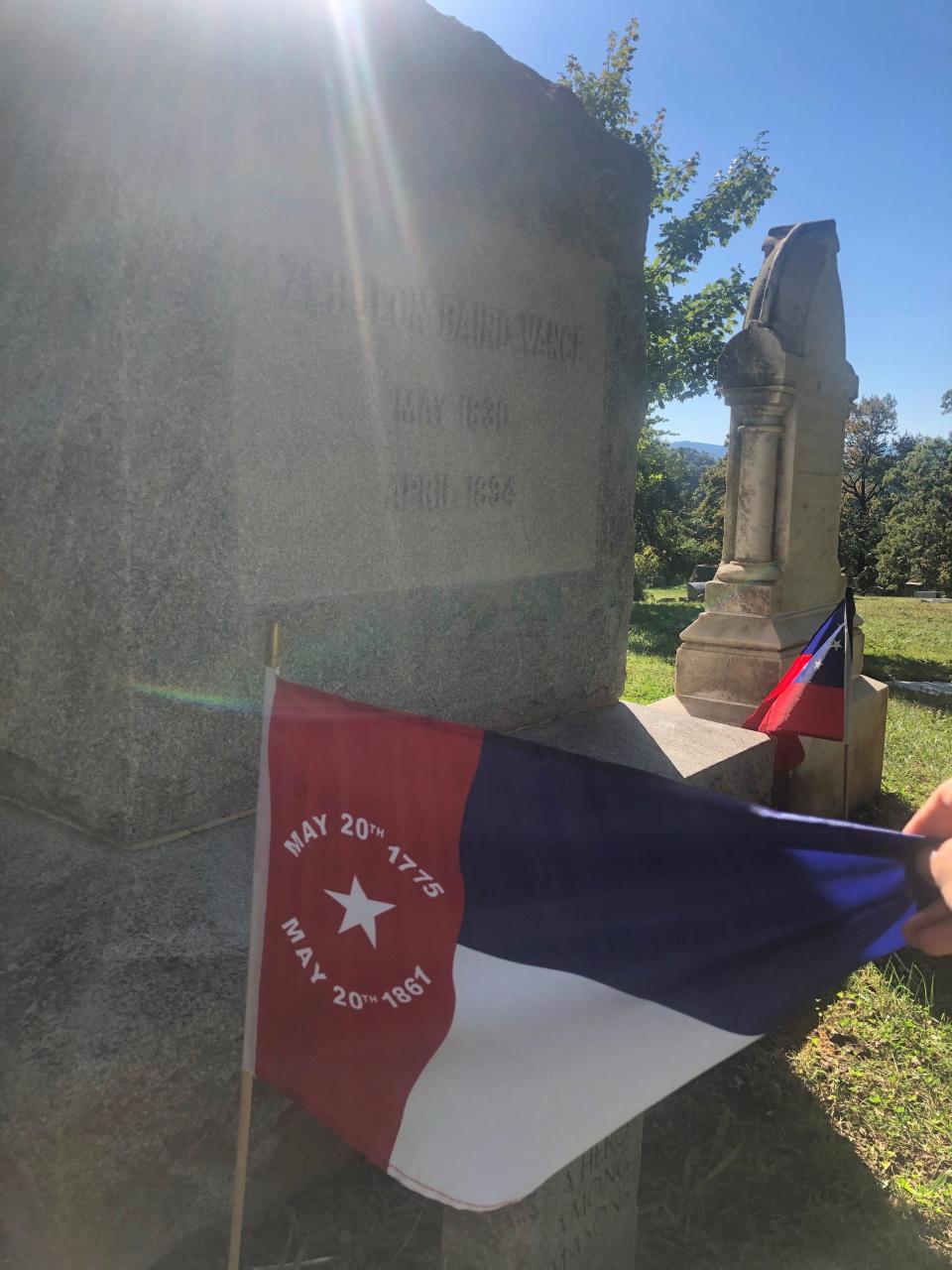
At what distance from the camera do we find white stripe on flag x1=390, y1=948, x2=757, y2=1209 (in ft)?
4.69

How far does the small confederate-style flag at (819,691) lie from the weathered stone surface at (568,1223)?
2359 mm

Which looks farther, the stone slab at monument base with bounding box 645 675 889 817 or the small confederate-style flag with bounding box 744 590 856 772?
the stone slab at monument base with bounding box 645 675 889 817

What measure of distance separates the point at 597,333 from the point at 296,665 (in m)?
1.79

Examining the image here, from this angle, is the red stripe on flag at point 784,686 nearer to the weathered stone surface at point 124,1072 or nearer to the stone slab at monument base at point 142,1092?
the stone slab at monument base at point 142,1092

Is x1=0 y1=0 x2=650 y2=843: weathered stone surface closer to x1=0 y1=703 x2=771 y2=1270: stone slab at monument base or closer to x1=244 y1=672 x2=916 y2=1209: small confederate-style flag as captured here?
x1=0 y1=703 x2=771 y2=1270: stone slab at monument base

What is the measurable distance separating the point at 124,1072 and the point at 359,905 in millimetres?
610

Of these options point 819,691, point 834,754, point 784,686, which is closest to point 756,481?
point 834,754

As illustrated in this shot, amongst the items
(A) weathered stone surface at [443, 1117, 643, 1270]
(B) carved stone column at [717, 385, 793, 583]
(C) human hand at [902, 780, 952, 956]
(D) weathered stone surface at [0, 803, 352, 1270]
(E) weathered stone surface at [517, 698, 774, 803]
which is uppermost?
(B) carved stone column at [717, 385, 793, 583]

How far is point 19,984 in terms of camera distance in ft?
6.11

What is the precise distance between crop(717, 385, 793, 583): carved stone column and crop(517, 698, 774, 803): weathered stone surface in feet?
8.37

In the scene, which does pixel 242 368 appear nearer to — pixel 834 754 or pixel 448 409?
pixel 448 409

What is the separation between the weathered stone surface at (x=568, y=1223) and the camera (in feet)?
6.10

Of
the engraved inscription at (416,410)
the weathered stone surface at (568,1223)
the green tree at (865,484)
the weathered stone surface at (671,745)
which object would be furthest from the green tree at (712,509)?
the weathered stone surface at (568,1223)

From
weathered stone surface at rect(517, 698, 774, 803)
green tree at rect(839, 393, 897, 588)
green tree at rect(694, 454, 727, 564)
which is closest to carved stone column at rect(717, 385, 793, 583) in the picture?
weathered stone surface at rect(517, 698, 774, 803)
